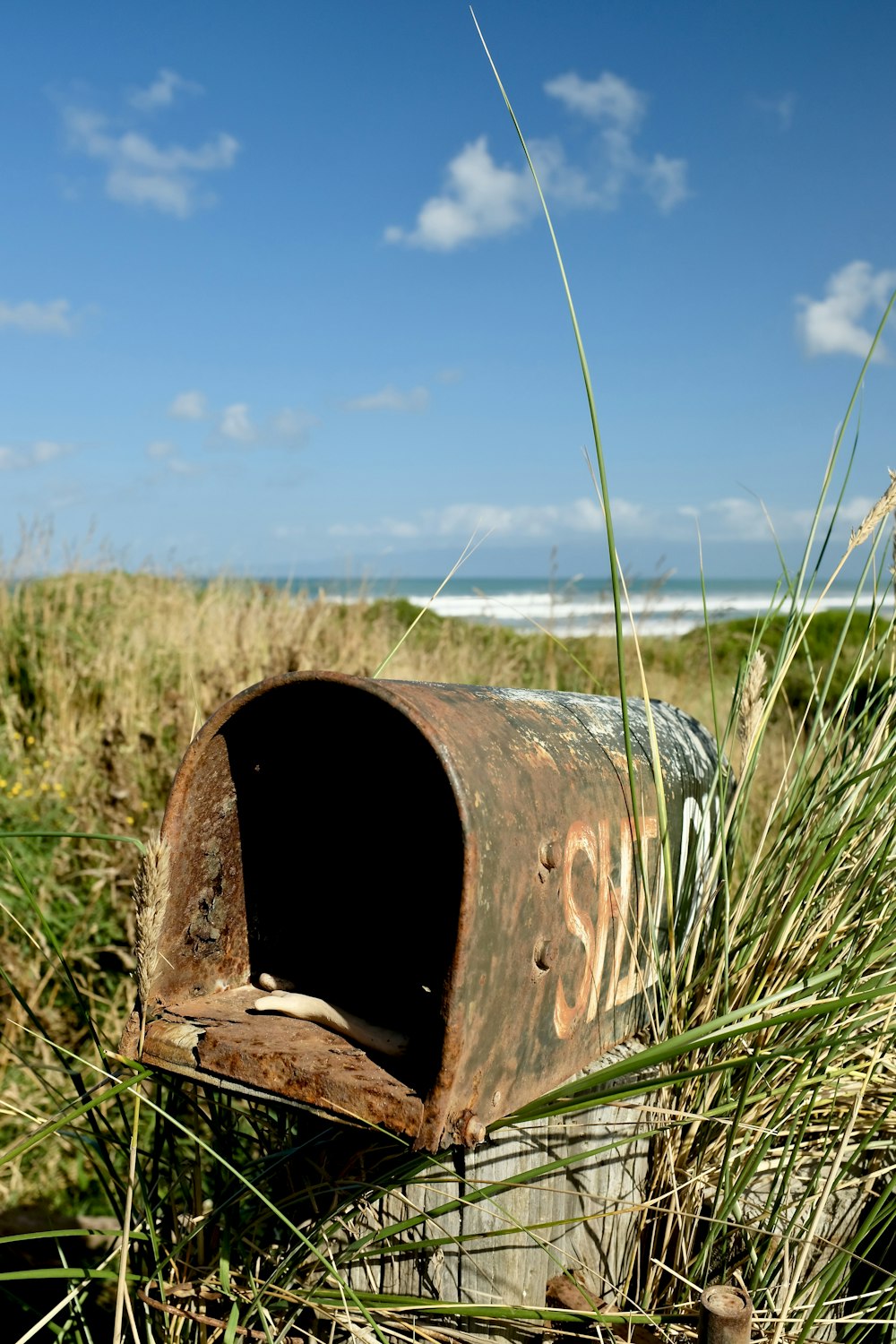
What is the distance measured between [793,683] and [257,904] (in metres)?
8.82

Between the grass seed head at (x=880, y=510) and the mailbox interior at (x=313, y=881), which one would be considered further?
the grass seed head at (x=880, y=510)

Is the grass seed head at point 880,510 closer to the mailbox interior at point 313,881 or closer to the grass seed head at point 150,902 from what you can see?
the mailbox interior at point 313,881

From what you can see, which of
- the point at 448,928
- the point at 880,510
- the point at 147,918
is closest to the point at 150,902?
the point at 147,918

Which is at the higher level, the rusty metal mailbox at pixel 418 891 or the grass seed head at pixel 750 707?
the grass seed head at pixel 750 707

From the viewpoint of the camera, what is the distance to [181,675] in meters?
5.84

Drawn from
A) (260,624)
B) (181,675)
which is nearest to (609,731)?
(181,675)

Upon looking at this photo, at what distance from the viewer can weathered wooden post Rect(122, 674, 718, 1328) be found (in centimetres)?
119

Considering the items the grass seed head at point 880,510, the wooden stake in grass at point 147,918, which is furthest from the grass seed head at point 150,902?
the grass seed head at point 880,510

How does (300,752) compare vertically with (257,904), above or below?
above

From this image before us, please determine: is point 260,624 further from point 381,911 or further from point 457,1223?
point 457,1223

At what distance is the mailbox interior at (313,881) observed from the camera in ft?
4.22

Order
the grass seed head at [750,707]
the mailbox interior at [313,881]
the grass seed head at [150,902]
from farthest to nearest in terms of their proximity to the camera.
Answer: the grass seed head at [750,707]
the mailbox interior at [313,881]
the grass seed head at [150,902]

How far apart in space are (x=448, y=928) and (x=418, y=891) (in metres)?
0.68

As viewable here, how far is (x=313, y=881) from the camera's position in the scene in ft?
5.95
